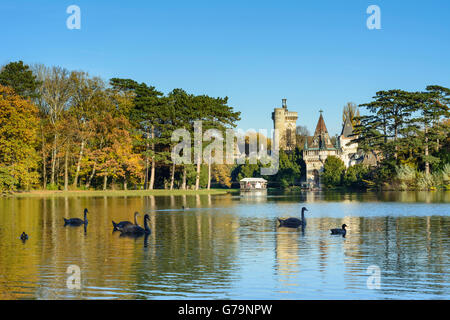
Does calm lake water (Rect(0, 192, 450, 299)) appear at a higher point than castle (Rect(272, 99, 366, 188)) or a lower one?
lower

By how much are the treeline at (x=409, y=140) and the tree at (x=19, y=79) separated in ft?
147

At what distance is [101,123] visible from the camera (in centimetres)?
7162

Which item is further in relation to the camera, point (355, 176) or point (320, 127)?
point (320, 127)

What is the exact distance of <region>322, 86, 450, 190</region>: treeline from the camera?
7244 centimetres

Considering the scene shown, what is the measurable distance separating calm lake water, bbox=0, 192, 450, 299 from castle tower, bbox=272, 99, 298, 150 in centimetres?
12738

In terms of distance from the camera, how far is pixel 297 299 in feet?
36.5

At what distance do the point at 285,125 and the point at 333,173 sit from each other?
52.9m

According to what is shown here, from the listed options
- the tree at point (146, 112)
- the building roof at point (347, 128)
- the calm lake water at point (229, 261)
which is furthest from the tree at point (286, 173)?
the calm lake water at point (229, 261)

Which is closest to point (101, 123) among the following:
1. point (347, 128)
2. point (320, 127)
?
point (320, 127)

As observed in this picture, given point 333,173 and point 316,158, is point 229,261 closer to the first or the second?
point 333,173

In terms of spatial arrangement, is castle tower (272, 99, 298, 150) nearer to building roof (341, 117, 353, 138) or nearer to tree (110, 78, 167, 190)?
building roof (341, 117, 353, 138)

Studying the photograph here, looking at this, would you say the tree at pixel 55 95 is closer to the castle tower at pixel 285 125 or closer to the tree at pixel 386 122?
the tree at pixel 386 122

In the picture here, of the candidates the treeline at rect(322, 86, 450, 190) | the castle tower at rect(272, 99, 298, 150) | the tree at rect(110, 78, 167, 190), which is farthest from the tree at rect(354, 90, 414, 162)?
the castle tower at rect(272, 99, 298, 150)
